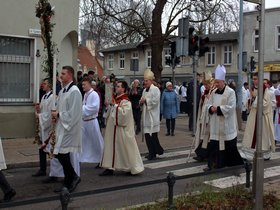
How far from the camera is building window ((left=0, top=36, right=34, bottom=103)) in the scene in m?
13.3

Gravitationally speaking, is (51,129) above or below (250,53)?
below

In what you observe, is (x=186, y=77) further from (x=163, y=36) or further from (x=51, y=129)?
(x=51, y=129)

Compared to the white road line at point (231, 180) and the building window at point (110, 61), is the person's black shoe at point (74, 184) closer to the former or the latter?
the white road line at point (231, 180)

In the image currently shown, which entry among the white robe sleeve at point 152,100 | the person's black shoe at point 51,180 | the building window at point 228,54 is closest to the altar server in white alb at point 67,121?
the person's black shoe at point 51,180

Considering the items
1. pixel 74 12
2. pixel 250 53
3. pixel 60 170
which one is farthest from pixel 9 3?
pixel 250 53

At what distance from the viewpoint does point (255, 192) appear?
601 centimetres

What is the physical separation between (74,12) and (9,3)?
7.09 feet

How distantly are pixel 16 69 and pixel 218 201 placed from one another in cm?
898

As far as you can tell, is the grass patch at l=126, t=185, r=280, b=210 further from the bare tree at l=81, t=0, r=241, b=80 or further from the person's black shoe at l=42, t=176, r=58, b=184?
the bare tree at l=81, t=0, r=241, b=80

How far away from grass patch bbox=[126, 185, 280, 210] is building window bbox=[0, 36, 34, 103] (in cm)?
833

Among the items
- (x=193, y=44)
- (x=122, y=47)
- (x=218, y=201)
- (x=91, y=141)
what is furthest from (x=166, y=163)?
(x=122, y=47)

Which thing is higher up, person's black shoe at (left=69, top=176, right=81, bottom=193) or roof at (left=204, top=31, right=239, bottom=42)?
roof at (left=204, top=31, right=239, bottom=42)

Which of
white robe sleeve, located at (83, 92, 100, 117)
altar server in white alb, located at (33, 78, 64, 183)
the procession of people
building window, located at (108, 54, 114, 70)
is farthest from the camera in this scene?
building window, located at (108, 54, 114, 70)

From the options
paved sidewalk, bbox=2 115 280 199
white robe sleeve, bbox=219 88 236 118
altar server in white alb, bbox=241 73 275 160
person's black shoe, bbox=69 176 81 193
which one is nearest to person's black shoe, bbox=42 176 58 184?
person's black shoe, bbox=69 176 81 193
